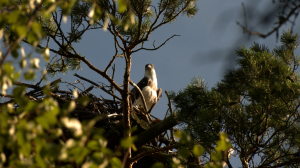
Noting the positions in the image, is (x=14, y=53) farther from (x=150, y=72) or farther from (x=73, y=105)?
(x=150, y=72)

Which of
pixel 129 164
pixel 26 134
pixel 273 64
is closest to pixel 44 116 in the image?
pixel 26 134

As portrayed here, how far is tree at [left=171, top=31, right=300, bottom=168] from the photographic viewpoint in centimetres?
314

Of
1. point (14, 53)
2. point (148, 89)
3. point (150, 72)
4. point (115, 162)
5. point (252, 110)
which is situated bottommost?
point (115, 162)

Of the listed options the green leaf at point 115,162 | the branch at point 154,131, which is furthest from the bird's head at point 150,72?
the green leaf at point 115,162

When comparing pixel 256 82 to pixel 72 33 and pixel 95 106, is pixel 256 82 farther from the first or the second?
pixel 72 33

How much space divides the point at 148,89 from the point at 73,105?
215 inches

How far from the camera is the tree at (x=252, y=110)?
3.14 m

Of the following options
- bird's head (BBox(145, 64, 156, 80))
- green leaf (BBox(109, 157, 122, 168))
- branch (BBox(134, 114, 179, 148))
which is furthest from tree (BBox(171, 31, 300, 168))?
bird's head (BBox(145, 64, 156, 80))

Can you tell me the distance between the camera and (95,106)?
465 centimetres

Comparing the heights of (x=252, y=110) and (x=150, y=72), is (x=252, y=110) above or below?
below

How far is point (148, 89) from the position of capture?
22.2ft

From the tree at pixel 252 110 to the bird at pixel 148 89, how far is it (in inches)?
115

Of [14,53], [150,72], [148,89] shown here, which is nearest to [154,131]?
[14,53]

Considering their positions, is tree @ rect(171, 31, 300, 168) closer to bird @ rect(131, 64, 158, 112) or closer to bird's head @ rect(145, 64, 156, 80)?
bird @ rect(131, 64, 158, 112)
